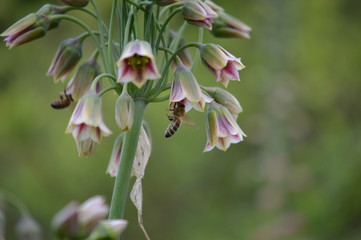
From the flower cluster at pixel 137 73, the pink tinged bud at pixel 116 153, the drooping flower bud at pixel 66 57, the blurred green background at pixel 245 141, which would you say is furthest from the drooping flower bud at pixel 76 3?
the blurred green background at pixel 245 141

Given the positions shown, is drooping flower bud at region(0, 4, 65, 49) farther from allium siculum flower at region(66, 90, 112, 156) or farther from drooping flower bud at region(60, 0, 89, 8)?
allium siculum flower at region(66, 90, 112, 156)

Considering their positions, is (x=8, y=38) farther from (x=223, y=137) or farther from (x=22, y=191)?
(x=22, y=191)

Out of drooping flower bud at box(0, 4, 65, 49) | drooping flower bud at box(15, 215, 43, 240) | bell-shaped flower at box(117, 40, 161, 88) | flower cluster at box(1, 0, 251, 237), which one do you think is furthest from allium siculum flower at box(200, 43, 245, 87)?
drooping flower bud at box(15, 215, 43, 240)

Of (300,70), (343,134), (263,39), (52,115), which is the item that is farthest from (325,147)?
(52,115)

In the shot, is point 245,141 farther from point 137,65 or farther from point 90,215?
point 90,215

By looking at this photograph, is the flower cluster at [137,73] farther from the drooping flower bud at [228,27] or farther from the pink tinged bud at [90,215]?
the pink tinged bud at [90,215]
